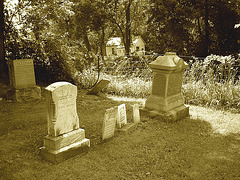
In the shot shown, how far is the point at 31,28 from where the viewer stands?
10789mm

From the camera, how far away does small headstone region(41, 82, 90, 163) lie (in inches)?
159

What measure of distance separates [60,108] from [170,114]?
330 cm

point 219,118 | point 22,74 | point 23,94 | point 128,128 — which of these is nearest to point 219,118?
point 219,118

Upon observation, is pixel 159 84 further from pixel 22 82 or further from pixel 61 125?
pixel 22 82

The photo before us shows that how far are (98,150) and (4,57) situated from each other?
24.2 ft

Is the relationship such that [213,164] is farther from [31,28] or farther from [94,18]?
[94,18]

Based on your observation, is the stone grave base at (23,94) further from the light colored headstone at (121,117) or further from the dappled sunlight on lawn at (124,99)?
Answer: the light colored headstone at (121,117)

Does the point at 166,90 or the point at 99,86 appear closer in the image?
the point at 166,90

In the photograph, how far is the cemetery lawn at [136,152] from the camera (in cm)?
387

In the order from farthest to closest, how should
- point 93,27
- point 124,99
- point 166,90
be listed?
point 93,27 < point 124,99 < point 166,90

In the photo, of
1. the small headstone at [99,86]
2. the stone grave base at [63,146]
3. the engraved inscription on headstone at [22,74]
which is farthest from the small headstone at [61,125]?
the small headstone at [99,86]

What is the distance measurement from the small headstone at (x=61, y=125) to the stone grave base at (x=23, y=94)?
4.48 meters

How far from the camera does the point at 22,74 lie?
322 inches

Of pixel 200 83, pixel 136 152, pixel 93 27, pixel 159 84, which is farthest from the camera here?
pixel 93 27
